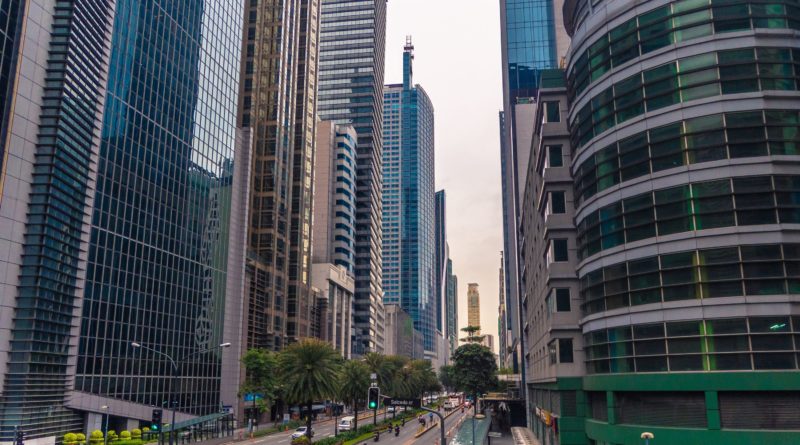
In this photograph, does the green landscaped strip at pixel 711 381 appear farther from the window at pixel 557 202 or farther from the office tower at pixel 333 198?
the office tower at pixel 333 198

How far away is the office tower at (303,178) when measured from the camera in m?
118

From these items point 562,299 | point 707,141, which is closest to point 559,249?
point 562,299

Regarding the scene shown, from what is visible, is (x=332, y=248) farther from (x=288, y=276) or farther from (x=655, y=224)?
(x=655, y=224)

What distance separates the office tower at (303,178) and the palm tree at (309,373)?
189 ft

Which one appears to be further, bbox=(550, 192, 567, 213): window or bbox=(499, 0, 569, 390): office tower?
bbox=(499, 0, 569, 390): office tower

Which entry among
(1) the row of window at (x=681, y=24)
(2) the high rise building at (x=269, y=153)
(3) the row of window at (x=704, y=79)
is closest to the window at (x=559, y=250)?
(3) the row of window at (x=704, y=79)

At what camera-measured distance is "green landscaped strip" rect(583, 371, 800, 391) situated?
33.0m

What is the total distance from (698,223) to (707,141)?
4.98m

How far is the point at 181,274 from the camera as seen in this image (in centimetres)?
7962

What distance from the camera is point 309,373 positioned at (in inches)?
2250

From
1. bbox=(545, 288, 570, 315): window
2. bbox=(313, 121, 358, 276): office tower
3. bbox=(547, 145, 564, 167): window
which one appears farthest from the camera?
bbox=(313, 121, 358, 276): office tower

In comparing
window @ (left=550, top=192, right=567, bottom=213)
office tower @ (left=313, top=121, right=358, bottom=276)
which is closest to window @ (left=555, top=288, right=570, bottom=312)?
window @ (left=550, top=192, right=567, bottom=213)

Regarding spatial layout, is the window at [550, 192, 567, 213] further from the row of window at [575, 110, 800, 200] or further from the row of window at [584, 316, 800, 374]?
the row of window at [584, 316, 800, 374]

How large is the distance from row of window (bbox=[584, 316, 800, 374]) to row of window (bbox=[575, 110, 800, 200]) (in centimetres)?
958
